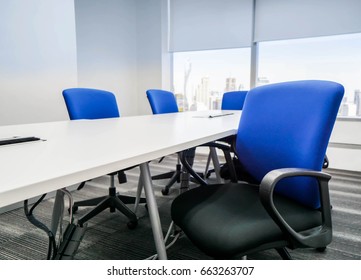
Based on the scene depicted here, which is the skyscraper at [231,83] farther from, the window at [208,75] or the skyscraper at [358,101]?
the skyscraper at [358,101]

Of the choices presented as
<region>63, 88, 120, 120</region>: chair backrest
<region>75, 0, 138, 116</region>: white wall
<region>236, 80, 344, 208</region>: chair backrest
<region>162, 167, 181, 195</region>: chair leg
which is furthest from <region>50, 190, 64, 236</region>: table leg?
<region>75, 0, 138, 116</region>: white wall

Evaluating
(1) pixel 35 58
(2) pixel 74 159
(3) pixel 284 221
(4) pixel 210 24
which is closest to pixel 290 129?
(3) pixel 284 221

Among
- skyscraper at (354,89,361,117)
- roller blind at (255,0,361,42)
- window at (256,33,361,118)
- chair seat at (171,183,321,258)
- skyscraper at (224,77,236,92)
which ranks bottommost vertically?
chair seat at (171,183,321,258)

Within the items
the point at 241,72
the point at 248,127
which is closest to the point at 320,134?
the point at 248,127

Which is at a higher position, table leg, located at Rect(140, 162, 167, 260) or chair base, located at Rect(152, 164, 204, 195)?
table leg, located at Rect(140, 162, 167, 260)

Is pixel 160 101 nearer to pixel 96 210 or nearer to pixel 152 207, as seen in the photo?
pixel 96 210

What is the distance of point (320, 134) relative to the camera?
991mm

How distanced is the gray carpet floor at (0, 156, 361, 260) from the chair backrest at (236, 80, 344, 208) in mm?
681

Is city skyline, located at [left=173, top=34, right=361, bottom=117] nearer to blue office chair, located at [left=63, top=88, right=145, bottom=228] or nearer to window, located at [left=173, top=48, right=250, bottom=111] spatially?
window, located at [left=173, top=48, right=250, bottom=111]

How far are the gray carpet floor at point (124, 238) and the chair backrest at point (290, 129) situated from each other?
68 centimetres

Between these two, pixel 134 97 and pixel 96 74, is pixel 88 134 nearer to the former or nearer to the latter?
pixel 96 74

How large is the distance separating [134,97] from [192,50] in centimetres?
124

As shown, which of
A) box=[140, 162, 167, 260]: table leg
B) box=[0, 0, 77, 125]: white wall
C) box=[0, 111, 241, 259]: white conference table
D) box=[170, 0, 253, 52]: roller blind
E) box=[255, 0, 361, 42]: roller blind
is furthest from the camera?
box=[170, 0, 253, 52]: roller blind

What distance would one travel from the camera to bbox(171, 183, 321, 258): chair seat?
2.90 ft
